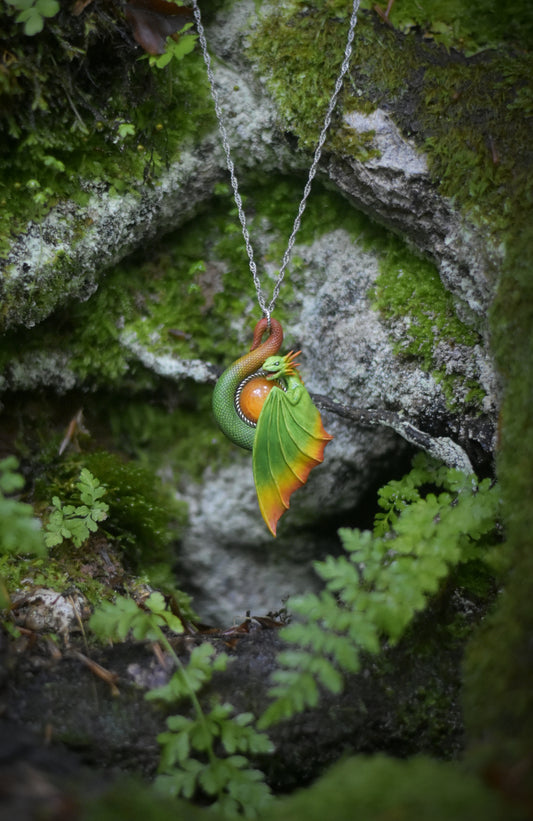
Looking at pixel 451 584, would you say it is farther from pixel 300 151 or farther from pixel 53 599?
pixel 300 151

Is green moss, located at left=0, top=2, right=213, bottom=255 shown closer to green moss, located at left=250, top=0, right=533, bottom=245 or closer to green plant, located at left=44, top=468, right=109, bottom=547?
green moss, located at left=250, top=0, right=533, bottom=245

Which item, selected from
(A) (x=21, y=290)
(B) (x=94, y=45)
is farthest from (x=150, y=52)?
(A) (x=21, y=290)

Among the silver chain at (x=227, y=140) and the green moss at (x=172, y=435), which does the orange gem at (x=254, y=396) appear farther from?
the green moss at (x=172, y=435)

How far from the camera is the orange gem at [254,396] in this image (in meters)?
2.81

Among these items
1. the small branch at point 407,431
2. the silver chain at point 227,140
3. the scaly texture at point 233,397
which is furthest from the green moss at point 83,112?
the small branch at point 407,431

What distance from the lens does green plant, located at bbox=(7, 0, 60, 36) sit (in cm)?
236

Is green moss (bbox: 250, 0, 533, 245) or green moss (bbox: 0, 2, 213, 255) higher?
green moss (bbox: 250, 0, 533, 245)

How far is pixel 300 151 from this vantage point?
3.00 meters

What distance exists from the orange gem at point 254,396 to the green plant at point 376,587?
0.91 m

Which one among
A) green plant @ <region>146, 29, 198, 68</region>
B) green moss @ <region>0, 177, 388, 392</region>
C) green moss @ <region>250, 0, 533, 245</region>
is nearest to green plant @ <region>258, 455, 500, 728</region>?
green moss @ <region>250, 0, 533, 245</region>

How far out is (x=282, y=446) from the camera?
8.90 feet

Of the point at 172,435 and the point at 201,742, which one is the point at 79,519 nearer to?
the point at 172,435

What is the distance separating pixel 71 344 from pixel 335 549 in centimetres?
206

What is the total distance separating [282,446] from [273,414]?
0.51 ft
